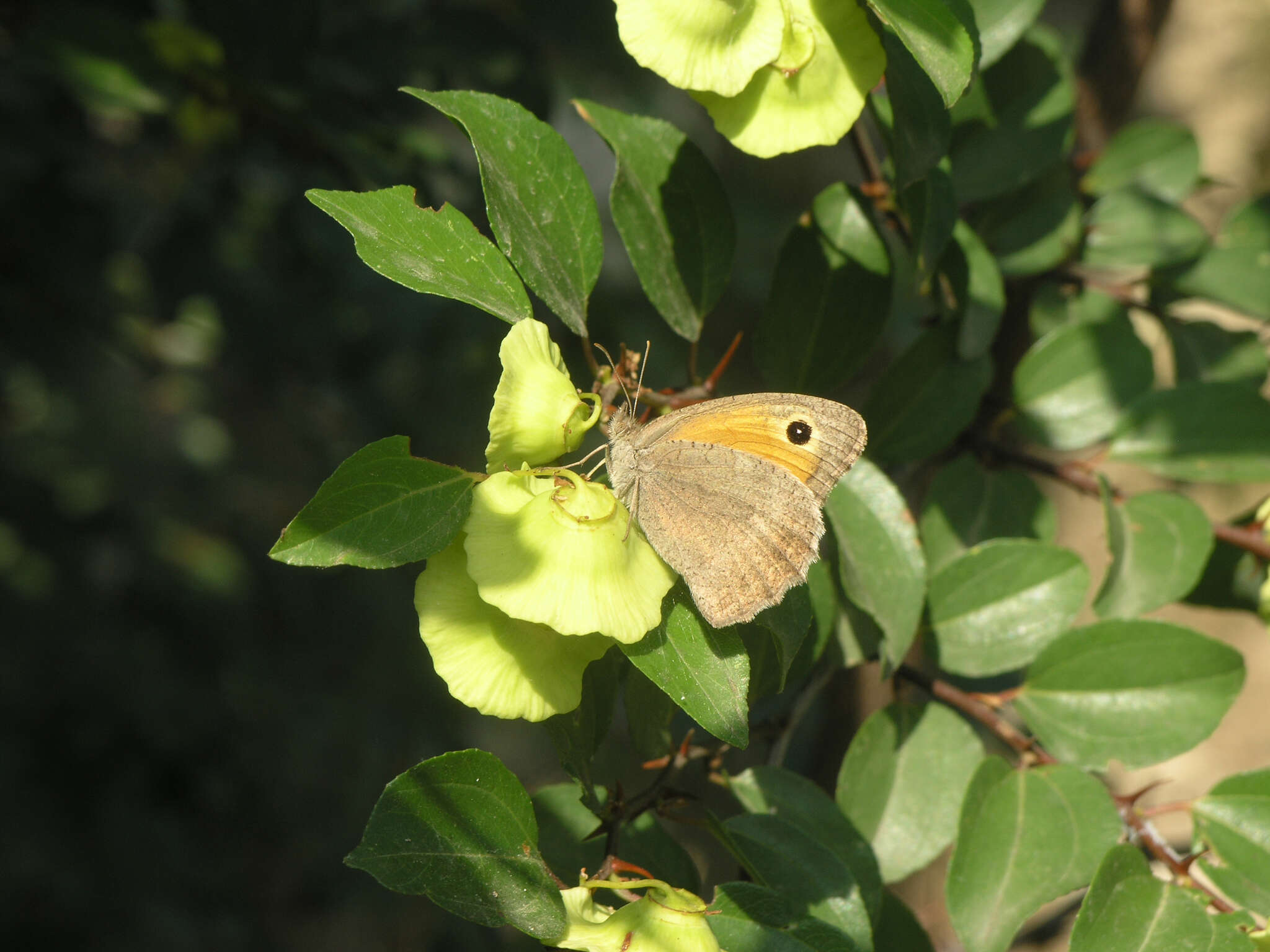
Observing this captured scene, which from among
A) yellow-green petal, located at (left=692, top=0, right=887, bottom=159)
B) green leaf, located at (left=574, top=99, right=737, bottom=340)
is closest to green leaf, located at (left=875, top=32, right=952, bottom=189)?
yellow-green petal, located at (left=692, top=0, right=887, bottom=159)

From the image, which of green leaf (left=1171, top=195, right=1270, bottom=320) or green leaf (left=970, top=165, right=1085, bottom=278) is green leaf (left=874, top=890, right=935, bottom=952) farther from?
green leaf (left=1171, top=195, right=1270, bottom=320)

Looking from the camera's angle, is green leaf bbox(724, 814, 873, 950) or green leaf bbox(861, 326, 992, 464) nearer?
green leaf bbox(724, 814, 873, 950)

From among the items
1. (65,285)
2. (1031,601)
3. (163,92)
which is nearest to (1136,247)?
(1031,601)

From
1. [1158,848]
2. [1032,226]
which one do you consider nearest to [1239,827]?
[1158,848]

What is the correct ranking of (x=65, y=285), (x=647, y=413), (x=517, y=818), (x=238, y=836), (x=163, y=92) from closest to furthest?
1. (x=517, y=818)
2. (x=647, y=413)
3. (x=163, y=92)
4. (x=65, y=285)
5. (x=238, y=836)

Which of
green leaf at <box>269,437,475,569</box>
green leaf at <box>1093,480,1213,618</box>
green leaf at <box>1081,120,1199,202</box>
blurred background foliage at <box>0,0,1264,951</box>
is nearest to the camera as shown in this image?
green leaf at <box>269,437,475,569</box>

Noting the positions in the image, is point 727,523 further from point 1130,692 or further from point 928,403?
point 1130,692

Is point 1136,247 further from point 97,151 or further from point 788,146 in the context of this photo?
point 97,151
